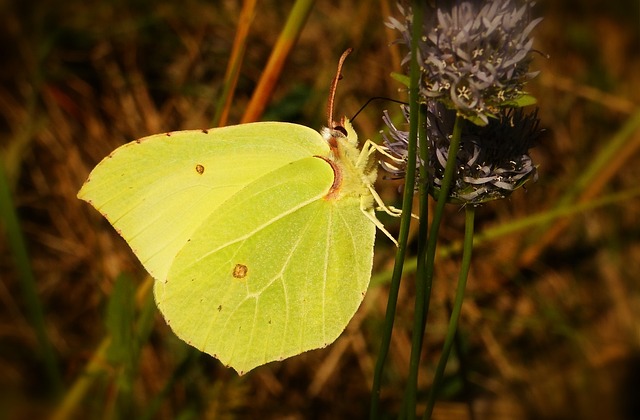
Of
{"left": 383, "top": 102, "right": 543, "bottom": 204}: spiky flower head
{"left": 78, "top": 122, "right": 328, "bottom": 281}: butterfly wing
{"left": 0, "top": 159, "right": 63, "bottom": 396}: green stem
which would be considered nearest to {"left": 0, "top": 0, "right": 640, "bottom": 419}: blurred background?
{"left": 0, "top": 159, "right": 63, "bottom": 396}: green stem

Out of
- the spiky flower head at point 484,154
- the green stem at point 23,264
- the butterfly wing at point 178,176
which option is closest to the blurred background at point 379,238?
the green stem at point 23,264

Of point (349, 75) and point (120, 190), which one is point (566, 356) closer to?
point (349, 75)

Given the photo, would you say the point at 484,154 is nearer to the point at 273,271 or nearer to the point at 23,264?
the point at 273,271

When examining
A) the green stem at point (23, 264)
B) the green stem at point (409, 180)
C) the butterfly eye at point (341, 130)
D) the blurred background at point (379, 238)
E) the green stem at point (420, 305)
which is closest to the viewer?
the green stem at point (409, 180)

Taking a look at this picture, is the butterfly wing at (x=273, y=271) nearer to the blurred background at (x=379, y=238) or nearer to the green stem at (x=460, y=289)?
the green stem at (x=460, y=289)

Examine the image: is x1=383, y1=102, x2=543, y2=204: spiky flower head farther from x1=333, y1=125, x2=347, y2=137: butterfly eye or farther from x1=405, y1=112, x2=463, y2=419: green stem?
x1=333, y1=125, x2=347, y2=137: butterfly eye

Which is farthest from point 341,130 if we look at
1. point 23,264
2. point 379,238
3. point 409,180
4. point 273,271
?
point 23,264

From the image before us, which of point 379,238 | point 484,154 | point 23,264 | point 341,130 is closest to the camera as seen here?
point 484,154
